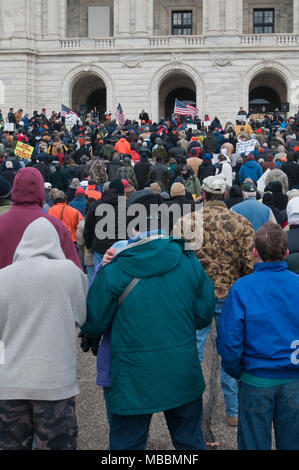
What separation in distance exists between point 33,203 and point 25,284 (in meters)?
1.29

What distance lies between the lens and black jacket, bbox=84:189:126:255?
22.9ft

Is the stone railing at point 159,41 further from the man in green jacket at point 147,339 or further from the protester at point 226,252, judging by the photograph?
the man in green jacket at point 147,339

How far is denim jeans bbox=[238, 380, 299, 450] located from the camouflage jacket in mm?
1577

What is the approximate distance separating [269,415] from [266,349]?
16.3 inches

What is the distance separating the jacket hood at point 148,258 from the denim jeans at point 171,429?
0.88 metres

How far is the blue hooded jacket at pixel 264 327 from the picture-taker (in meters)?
3.59

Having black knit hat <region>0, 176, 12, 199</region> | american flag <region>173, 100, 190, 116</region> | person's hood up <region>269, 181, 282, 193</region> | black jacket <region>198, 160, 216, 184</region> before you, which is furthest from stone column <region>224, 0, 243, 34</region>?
black knit hat <region>0, 176, 12, 199</region>

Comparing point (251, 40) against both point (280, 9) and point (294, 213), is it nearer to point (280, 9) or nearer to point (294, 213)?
point (280, 9)

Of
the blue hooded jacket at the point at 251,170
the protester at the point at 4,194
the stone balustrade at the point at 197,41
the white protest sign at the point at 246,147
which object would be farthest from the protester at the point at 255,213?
the stone balustrade at the point at 197,41

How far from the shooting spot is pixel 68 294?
3539 millimetres

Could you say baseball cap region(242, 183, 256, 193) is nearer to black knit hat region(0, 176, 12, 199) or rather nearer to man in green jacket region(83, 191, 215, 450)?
black knit hat region(0, 176, 12, 199)

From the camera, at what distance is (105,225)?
7207mm
